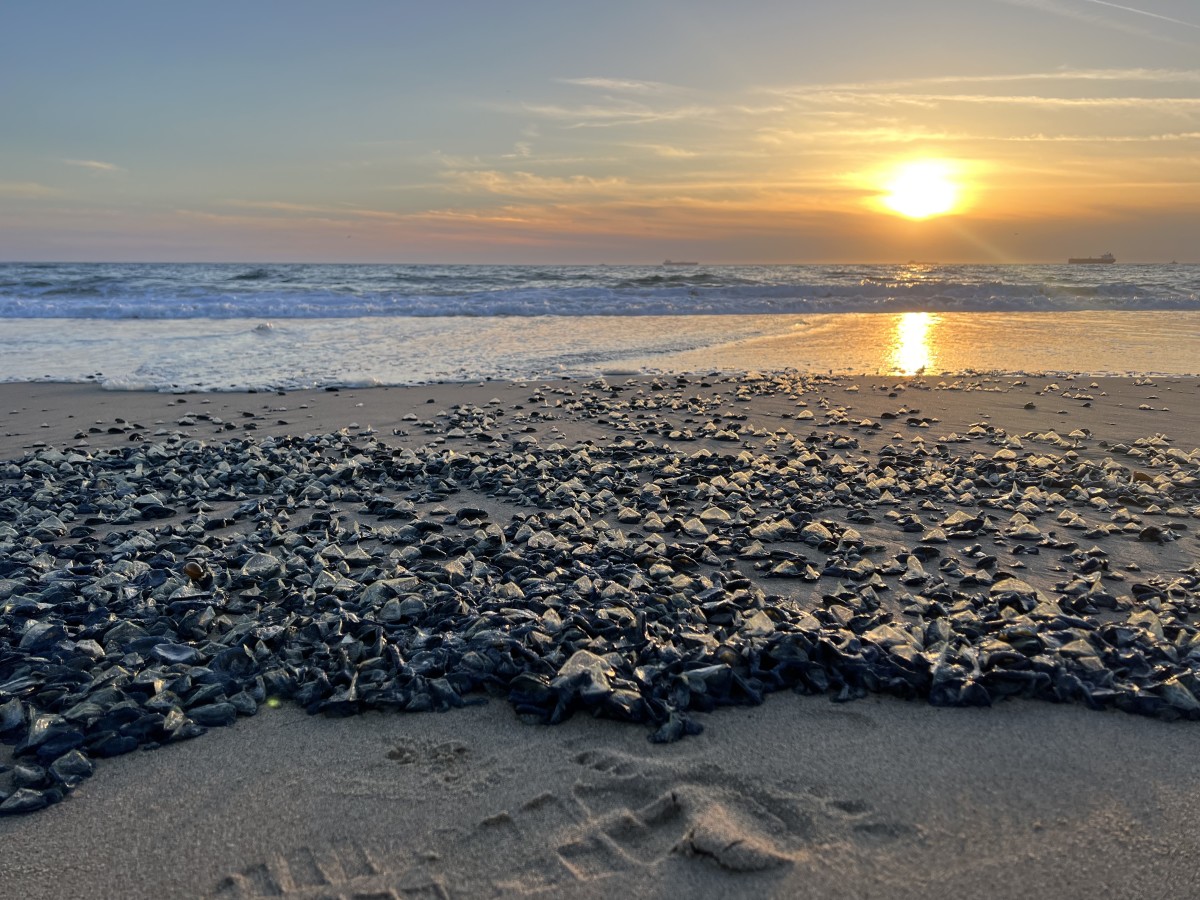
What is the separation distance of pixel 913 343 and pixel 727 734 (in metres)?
15.3

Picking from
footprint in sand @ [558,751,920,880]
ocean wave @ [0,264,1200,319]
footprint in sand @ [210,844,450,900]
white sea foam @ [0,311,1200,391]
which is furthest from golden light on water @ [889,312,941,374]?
footprint in sand @ [210,844,450,900]

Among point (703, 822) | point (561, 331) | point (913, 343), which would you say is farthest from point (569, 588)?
point (561, 331)

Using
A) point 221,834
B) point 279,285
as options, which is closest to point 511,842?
point 221,834

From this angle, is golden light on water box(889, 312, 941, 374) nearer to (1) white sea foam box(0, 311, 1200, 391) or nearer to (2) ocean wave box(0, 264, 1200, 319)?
(1) white sea foam box(0, 311, 1200, 391)

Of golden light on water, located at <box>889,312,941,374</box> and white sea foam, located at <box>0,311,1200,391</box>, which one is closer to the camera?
white sea foam, located at <box>0,311,1200,391</box>

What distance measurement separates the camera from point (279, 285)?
35.8 m

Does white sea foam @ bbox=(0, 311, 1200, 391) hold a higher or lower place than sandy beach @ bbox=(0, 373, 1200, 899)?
higher

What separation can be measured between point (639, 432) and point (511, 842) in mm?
6095

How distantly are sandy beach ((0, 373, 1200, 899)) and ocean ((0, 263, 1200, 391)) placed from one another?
6779mm

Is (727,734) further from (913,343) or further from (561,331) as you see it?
(561,331)

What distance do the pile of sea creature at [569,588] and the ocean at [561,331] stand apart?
6.08 meters

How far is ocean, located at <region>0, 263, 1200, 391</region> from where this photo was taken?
44.5ft

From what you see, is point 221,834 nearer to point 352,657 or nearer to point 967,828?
point 352,657

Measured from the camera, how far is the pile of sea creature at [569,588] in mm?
3414
